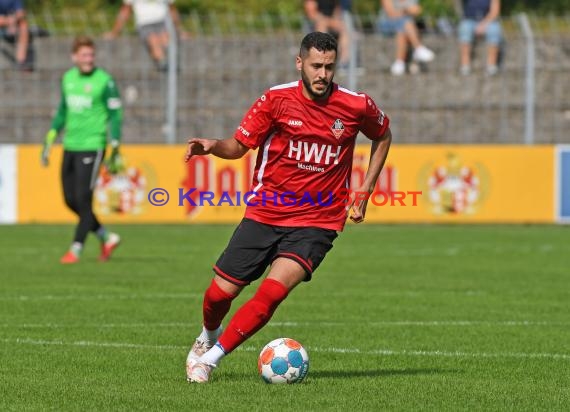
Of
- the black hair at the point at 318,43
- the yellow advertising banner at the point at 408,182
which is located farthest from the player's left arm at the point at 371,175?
the yellow advertising banner at the point at 408,182

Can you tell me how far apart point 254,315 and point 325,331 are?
8.44 ft

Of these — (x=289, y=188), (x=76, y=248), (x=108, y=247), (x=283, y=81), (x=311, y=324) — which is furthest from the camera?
(x=283, y=81)

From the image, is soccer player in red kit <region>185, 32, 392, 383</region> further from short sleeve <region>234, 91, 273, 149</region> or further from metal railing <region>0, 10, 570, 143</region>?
metal railing <region>0, 10, 570, 143</region>

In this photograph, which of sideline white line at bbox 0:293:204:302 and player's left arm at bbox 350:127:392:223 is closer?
player's left arm at bbox 350:127:392:223

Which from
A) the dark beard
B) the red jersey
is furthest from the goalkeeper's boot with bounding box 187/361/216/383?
the dark beard

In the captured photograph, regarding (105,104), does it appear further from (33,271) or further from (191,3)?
(191,3)

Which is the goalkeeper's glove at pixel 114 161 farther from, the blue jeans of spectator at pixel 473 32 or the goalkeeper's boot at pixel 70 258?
the blue jeans of spectator at pixel 473 32

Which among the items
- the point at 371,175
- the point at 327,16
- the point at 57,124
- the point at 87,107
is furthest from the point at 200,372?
the point at 327,16

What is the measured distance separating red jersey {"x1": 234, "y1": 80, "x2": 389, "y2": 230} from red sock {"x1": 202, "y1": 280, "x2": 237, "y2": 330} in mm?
463

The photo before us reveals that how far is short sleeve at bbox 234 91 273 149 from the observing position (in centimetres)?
800

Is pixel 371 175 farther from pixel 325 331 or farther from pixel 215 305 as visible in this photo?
pixel 325 331

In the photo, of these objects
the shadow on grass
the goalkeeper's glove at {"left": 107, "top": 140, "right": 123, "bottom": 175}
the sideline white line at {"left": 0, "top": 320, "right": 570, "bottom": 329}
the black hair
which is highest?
the black hair

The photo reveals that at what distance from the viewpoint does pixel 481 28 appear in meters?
26.1

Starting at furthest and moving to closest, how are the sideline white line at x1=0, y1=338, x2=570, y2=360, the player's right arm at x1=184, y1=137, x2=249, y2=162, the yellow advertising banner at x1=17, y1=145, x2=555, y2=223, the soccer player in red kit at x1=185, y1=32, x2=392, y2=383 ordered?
the yellow advertising banner at x1=17, y1=145, x2=555, y2=223 → the sideline white line at x1=0, y1=338, x2=570, y2=360 → the soccer player in red kit at x1=185, y1=32, x2=392, y2=383 → the player's right arm at x1=184, y1=137, x2=249, y2=162
